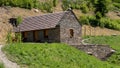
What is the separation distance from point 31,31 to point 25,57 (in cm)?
1605

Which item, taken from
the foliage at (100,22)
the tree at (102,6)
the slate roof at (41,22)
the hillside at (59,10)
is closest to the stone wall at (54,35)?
the slate roof at (41,22)

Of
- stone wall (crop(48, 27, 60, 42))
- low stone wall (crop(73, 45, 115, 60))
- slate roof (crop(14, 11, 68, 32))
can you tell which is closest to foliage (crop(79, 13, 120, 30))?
slate roof (crop(14, 11, 68, 32))

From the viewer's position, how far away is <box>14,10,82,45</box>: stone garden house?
45625 millimetres

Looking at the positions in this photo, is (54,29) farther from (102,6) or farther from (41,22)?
(102,6)

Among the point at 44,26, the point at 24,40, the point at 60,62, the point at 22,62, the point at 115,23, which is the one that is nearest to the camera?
the point at 22,62

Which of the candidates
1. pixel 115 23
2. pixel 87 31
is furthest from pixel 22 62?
pixel 115 23

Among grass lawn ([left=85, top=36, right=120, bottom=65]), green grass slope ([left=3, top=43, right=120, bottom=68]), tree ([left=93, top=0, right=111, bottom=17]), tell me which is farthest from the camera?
tree ([left=93, top=0, right=111, bottom=17])

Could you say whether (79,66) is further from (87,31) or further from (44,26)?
(87,31)

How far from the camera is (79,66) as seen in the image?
113 feet

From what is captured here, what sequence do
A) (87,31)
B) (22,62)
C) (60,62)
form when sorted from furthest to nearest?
(87,31) < (60,62) < (22,62)

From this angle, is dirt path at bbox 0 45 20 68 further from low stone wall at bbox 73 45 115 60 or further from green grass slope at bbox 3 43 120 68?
low stone wall at bbox 73 45 115 60

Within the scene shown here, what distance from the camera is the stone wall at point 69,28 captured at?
150ft

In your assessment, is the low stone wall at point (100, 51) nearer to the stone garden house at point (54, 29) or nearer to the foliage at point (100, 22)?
the stone garden house at point (54, 29)

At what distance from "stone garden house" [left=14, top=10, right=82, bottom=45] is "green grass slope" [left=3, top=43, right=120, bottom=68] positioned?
6565 mm
